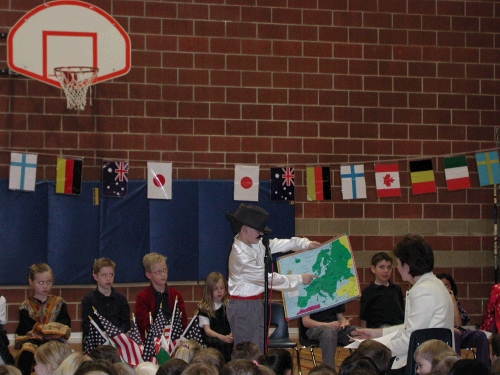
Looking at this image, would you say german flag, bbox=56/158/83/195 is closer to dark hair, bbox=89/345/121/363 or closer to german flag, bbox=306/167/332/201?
german flag, bbox=306/167/332/201

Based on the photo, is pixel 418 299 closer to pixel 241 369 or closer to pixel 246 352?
pixel 246 352

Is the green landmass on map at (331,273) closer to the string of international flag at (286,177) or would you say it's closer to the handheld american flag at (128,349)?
the handheld american flag at (128,349)

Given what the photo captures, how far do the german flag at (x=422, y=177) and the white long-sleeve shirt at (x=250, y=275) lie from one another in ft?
12.7

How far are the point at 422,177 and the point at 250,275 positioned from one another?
4.24 m

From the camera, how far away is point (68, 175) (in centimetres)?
910

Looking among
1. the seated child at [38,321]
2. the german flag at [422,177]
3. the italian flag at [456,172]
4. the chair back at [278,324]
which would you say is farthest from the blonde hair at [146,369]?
the italian flag at [456,172]

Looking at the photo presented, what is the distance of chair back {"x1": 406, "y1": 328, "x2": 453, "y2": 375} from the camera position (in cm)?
489

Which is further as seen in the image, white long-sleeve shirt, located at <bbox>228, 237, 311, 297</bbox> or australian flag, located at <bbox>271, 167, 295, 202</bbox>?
australian flag, located at <bbox>271, 167, 295, 202</bbox>

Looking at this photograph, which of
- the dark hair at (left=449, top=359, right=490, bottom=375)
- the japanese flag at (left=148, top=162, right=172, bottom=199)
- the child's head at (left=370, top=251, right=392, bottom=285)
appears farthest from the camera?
the japanese flag at (left=148, top=162, right=172, bottom=199)

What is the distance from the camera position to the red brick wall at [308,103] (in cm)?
938

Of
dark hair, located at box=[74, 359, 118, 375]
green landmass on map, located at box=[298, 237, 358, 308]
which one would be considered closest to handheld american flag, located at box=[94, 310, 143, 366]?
green landmass on map, located at box=[298, 237, 358, 308]

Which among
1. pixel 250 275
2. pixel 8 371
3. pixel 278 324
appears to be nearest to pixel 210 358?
pixel 8 371

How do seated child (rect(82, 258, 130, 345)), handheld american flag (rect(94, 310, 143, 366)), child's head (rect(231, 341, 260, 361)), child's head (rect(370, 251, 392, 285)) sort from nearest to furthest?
child's head (rect(231, 341, 260, 361)), handheld american flag (rect(94, 310, 143, 366)), seated child (rect(82, 258, 130, 345)), child's head (rect(370, 251, 392, 285))

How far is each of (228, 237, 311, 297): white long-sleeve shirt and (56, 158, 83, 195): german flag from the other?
3314mm
